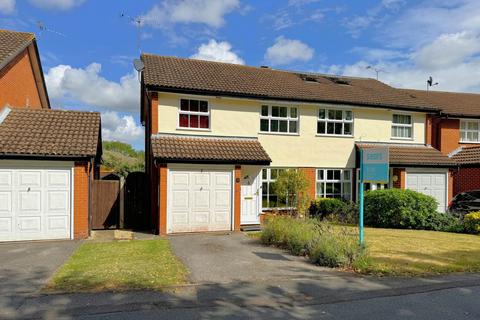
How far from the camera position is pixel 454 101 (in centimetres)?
2353

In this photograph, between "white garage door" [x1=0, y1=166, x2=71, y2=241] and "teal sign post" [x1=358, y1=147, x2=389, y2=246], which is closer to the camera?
"teal sign post" [x1=358, y1=147, x2=389, y2=246]

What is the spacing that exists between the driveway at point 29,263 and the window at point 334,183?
10.6 m

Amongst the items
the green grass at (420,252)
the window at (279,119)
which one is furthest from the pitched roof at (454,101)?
the green grass at (420,252)

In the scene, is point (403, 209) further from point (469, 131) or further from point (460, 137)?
point (469, 131)

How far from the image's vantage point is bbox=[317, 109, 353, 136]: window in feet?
57.0

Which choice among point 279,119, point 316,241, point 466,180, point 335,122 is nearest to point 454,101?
point 466,180

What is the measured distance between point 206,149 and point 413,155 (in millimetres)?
10370

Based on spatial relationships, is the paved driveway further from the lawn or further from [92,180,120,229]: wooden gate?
[92,180,120,229]: wooden gate

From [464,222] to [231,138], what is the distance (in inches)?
374

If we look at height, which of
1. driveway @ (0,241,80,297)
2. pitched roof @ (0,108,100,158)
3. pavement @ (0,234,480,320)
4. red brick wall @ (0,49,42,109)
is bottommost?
driveway @ (0,241,80,297)

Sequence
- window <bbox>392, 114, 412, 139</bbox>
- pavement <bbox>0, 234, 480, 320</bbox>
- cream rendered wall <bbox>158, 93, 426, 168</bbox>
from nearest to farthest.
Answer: pavement <bbox>0, 234, 480, 320</bbox> → cream rendered wall <bbox>158, 93, 426, 168</bbox> → window <bbox>392, 114, 412, 139</bbox>

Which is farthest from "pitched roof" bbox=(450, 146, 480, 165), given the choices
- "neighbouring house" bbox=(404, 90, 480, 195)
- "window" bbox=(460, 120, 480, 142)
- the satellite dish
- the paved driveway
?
the satellite dish

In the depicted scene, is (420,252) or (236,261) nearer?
(236,261)

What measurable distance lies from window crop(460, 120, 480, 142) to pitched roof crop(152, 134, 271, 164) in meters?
13.7
